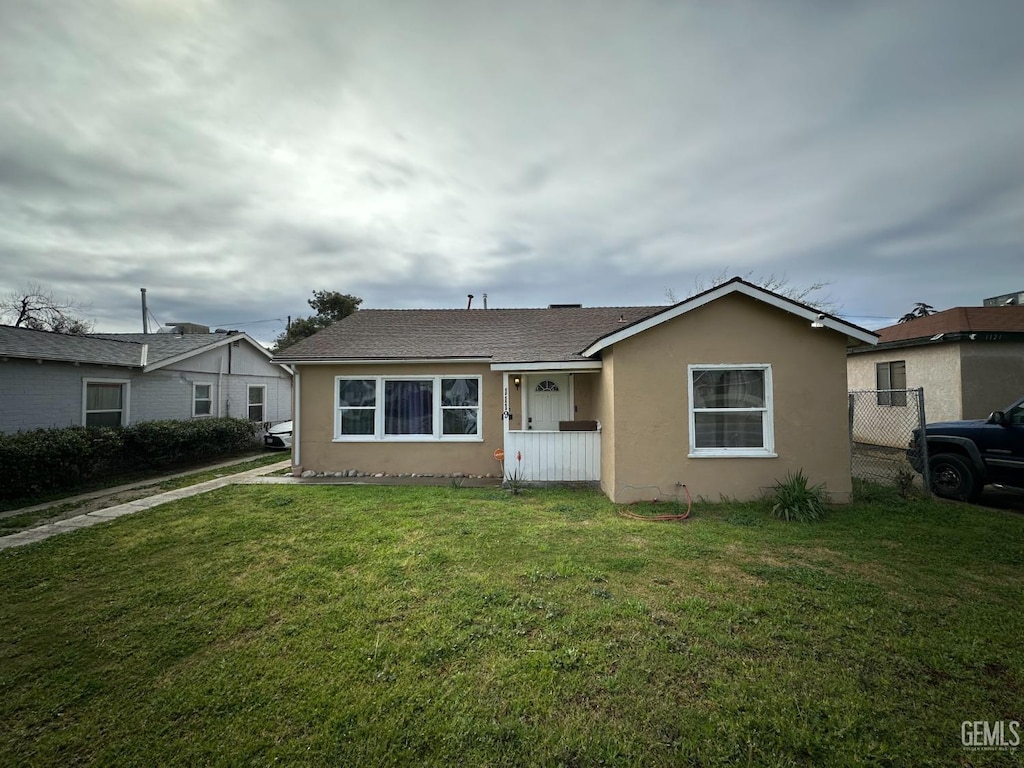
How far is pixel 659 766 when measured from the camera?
6.89 ft

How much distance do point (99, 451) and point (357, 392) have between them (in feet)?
20.7

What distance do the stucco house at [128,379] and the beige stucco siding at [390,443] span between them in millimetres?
6590

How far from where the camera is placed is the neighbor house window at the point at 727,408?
7172mm

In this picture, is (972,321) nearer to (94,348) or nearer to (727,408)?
(727,408)

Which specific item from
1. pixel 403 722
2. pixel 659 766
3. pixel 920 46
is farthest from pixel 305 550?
pixel 920 46

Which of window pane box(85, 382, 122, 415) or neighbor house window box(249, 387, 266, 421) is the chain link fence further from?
neighbor house window box(249, 387, 266, 421)

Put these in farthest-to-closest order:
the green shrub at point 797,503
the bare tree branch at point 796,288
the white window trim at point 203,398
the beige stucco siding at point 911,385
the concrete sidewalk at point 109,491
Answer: the bare tree branch at point 796,288 → the white window trim at point 203,398 → the beige stucco siding at point 911,385 → the concrete sidewalk at point 109,491 → the green shrub at point 797,503

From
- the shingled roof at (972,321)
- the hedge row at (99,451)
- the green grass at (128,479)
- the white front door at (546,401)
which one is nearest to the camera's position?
the green grass at (128,479)

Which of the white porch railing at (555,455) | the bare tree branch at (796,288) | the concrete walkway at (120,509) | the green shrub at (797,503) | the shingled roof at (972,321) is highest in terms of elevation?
the bare tree branch at (796,288)

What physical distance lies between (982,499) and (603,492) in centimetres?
690

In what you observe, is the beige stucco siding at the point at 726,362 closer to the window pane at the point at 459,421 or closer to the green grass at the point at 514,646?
the green grass at the point at 514,646

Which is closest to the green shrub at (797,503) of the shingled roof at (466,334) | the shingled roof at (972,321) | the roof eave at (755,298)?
the roof eave at (755,298)

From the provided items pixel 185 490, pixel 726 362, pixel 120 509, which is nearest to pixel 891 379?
pixel 726 362

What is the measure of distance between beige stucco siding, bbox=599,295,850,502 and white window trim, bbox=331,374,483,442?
3865 millimetres
